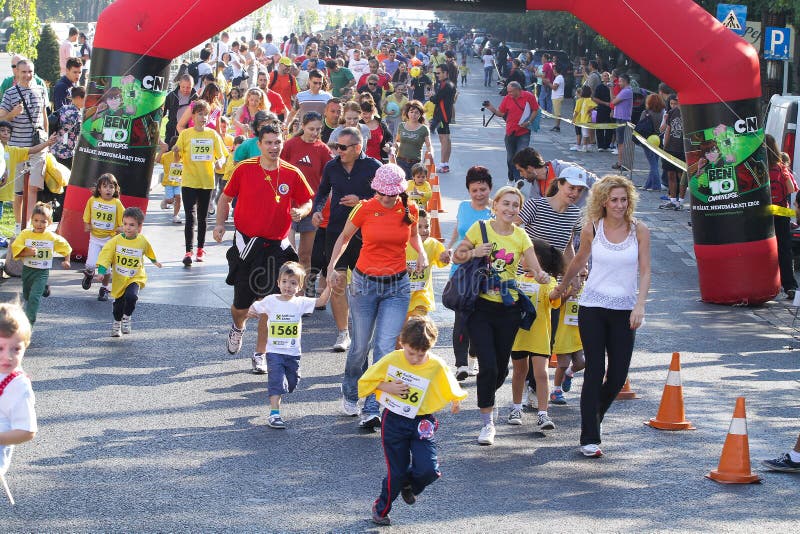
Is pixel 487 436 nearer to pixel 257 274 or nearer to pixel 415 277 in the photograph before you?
pixel 415 277

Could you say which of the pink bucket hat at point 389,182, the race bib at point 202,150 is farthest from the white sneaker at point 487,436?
the race bib at point 202,150

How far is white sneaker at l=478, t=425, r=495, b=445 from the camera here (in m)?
8.54

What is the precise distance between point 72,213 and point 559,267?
273 inches

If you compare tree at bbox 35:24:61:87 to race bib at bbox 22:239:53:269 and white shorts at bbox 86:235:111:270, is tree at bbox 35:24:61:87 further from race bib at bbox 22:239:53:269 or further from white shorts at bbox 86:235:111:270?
race bib at bbox 22:239:53:269

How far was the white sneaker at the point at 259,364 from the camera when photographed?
33.9 feet

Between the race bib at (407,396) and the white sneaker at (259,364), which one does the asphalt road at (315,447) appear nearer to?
the white sneaker at (259,364)

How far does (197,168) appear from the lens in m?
14.2

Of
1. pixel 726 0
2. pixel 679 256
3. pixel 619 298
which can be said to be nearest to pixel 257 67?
pixel 726 0

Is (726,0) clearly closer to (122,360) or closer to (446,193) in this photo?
(446,193)

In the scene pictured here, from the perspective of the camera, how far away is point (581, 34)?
52.7m

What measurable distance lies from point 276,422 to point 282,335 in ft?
1.92

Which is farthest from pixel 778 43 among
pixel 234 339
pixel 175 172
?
pixel 234 339

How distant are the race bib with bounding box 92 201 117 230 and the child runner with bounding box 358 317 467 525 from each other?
6050 mm

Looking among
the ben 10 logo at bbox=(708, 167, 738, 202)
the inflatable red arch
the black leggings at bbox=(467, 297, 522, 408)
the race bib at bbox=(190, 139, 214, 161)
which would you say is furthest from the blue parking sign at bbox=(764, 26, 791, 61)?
the black leggings at bbox=(467, 297, 522, 408)
